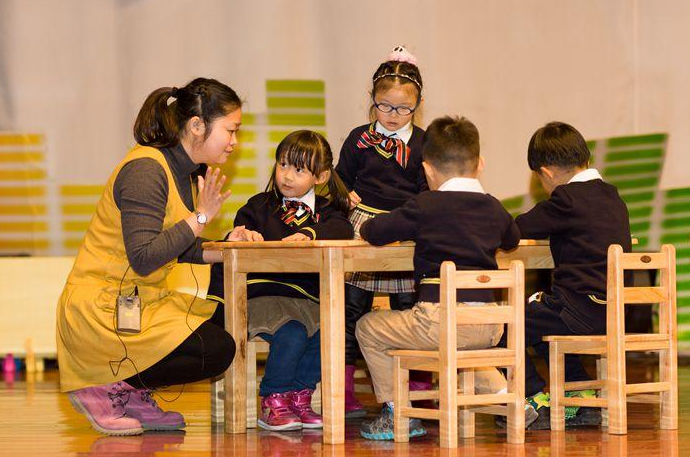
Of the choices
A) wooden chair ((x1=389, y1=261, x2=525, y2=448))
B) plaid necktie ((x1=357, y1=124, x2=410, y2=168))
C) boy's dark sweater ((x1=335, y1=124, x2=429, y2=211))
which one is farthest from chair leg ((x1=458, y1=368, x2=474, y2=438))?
plaid necktie ((x1=357, y1=124, x2=410, y2=168))

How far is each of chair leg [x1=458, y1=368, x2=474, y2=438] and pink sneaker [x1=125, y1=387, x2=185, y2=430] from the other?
40.9 inches

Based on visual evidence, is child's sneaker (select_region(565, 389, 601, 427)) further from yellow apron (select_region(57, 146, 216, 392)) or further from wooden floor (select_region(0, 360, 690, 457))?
yellow apron (select_region(57, 146, 216, 392))

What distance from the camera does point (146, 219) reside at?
3.54m

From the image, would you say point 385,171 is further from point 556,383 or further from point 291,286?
point 556,383

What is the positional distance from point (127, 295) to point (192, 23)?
3.03 m

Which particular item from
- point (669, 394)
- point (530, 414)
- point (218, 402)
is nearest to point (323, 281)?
point (218, 402)

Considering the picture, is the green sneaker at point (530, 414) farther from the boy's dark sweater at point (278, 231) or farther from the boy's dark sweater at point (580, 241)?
the boy's dark sweater at point (278, 231)

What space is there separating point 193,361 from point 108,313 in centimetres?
33

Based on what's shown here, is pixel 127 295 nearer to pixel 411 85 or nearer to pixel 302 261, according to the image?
pixel 302 261

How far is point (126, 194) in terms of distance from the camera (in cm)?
358

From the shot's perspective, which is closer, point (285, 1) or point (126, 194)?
point (126, 194)

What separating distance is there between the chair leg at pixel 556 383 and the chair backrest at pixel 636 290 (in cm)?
24

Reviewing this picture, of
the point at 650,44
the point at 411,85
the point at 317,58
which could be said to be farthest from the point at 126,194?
the point at 650,44

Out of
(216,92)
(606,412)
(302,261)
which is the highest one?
(216,92)
